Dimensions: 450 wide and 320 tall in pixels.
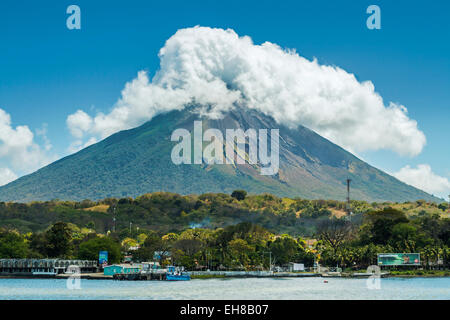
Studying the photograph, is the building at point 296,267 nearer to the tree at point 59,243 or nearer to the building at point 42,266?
the building at point 42,266

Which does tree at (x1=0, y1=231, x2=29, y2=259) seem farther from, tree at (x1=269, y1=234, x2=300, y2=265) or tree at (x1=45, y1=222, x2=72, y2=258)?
tree at (x1=269, y1=234, x2=300, y2=265)

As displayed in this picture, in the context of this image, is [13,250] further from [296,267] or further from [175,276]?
[296,267]

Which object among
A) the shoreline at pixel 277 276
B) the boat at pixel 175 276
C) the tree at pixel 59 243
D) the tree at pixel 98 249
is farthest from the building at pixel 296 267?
the tree at pixel 59 243

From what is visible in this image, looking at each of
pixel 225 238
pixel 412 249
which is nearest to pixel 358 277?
pixel 412 249

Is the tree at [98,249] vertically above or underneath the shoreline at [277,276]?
above

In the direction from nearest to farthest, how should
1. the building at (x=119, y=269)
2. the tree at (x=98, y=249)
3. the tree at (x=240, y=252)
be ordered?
the building at (x=119, y=269)
the tree at (x=98, y=249)
the tree at (x=240, y=252)

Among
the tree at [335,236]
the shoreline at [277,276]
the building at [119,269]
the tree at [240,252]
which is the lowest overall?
the shoreline at [277,276]

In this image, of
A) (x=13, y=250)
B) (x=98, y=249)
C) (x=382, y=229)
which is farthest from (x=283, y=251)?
(x=13, y=250)
